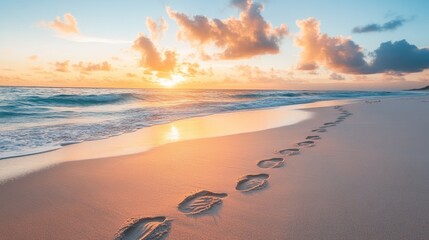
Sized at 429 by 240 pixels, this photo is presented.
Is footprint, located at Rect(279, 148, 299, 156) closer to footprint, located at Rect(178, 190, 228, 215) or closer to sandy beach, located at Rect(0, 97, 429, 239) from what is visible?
sandy beach, located at Rect(0, 97, 429, 239)

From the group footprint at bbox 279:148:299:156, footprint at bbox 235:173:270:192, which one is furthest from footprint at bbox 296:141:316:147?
footprint at bbox 235:173:270:192

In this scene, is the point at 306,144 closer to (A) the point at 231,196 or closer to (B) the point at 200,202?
(A) the point at 231,196

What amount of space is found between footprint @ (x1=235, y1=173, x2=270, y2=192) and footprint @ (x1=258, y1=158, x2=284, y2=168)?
1.21 feet

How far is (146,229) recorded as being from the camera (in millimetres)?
2027

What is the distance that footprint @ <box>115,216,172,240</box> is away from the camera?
1942mm

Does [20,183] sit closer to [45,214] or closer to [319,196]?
[45,214]

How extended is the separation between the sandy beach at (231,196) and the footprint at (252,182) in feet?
0.04

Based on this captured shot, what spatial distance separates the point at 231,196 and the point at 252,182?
48 cm

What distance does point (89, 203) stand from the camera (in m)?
2.52

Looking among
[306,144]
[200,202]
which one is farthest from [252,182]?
[306,144]

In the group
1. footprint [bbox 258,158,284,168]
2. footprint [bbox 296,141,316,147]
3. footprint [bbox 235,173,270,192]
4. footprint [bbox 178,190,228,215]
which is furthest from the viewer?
footprint [bbox 296,141,316,147]

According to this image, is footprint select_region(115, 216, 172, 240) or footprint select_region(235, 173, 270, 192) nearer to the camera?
footprint select_region(115, 216, 172, 240)

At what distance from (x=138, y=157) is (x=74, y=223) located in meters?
2.02

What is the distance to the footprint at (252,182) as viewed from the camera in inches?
109
